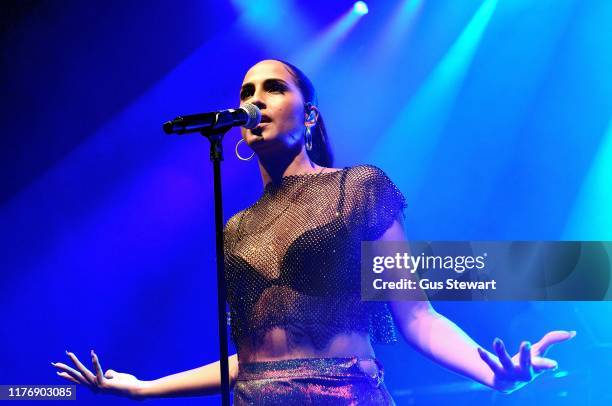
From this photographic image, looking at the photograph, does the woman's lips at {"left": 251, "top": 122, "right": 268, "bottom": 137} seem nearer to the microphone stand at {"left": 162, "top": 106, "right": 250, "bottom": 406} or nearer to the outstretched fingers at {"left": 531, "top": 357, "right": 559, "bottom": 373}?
the microphone stand at {"left": 162, "top": 106, "right": 250, "bottom": 406}

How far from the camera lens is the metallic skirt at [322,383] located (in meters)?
2.68

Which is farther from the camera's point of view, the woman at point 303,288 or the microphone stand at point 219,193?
the woman at point 303,288

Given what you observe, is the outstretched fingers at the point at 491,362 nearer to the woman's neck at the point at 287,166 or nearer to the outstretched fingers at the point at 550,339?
the outstretched fingers at the point at 550,339

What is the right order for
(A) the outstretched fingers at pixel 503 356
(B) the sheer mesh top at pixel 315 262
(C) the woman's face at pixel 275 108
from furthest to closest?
(C) the woman's face at pixel 275 108
(B) the sheer mesh top at pixel 315 262
(A) the outstretched fingers at pixel 503 356

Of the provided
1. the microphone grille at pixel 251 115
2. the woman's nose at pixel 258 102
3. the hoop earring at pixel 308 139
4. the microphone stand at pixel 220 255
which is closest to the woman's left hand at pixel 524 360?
the microphone stand at pixel 220 255

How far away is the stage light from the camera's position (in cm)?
348

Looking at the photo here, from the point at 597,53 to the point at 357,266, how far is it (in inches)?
47.9

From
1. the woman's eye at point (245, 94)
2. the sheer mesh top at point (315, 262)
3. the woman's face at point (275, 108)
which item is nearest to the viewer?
the sheer mesh top at point (315, 262)

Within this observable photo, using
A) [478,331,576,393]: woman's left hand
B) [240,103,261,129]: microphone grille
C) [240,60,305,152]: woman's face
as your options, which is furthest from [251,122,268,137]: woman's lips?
[478,331,576,393]: woman's left hand

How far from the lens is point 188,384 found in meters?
3.09

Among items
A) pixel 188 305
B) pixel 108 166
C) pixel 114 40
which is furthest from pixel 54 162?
pixel 188 305

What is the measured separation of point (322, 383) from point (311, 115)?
0.99 metres

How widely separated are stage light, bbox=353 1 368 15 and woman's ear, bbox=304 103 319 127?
0.56m

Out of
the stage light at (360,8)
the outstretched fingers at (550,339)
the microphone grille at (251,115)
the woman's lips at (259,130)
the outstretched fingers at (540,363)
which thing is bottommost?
the outstretched fingers at (540,363)
